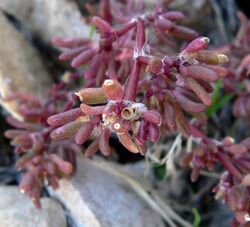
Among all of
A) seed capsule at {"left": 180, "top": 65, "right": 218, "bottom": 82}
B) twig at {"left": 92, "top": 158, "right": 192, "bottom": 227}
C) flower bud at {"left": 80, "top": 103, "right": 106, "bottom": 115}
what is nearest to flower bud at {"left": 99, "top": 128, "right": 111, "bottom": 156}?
flower bud at {"left": 80, "top": 103, "right": 106, "bottom": 115}

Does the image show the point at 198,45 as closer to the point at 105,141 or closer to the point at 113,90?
the point at 113,90

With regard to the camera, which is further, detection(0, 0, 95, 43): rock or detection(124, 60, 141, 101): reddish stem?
detection(0, 0, 95, 43): rock

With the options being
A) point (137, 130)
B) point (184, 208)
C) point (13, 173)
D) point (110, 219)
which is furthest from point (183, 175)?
point (137, 130)

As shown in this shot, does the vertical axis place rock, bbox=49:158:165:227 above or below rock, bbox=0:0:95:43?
below

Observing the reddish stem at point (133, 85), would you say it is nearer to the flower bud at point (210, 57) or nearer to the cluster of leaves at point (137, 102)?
the cluster of leaves at point (137, 102)

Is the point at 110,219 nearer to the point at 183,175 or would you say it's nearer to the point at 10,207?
the point at 10,207

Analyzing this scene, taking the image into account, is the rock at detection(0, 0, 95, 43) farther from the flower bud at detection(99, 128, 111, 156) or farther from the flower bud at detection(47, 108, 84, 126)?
the flower bud at detection(99, 128, 111, 156)

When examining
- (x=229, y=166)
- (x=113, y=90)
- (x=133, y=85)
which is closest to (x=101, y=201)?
(x=229, y=166)
